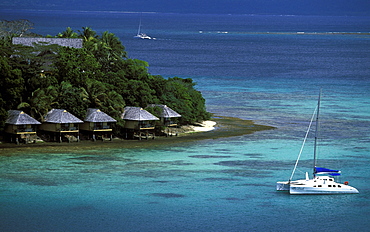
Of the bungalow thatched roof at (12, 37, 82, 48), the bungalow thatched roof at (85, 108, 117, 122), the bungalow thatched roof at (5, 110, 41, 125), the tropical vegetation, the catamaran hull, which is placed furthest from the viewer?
the bungalow thatched roof at (12, 37, 82, 48)

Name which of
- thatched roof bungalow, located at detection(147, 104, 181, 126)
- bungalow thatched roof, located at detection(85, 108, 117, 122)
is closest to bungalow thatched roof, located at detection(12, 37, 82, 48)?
bungalow thatched roof, located at detection(85, 108, 117, 122)

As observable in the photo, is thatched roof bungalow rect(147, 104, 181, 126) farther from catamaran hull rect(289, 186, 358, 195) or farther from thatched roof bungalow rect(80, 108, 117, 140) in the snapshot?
catamaran hull rect(289, 186, 358, 195)

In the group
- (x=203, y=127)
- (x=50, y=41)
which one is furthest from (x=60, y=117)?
(x=203, y=127)

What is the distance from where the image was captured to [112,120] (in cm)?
6906

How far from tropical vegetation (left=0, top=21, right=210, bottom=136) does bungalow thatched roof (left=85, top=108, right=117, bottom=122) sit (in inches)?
33.0

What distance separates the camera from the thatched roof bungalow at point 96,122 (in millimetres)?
68688

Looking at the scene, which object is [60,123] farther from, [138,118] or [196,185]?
[196,185]

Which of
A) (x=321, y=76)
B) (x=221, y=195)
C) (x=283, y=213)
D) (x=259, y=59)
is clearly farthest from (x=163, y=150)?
(x=259, y=59)

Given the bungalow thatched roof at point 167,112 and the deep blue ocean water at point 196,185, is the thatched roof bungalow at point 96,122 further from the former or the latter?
the bungalow thatched roof at point 167,112

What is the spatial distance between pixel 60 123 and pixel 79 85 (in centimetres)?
602

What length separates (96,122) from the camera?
226 feet

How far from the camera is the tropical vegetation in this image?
67.9 m

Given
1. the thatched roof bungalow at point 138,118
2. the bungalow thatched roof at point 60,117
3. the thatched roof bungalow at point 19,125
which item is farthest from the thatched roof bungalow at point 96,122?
the thatched roof bungalow at point 19,125

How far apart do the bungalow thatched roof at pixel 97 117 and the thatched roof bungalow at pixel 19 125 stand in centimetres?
518
